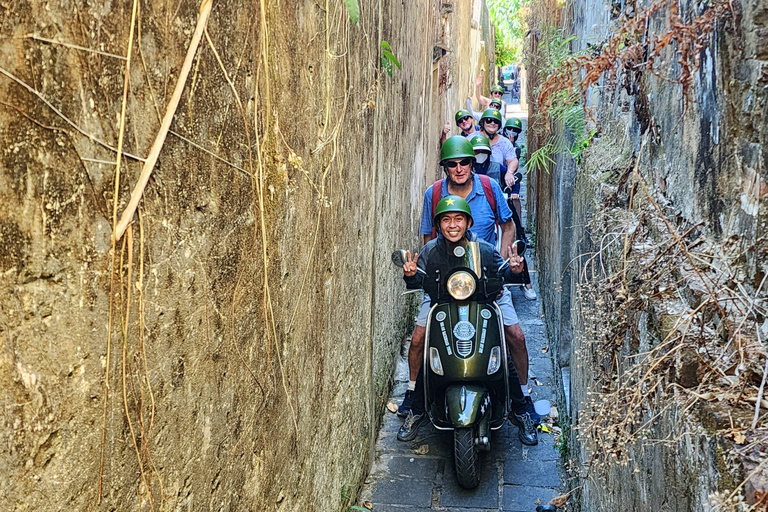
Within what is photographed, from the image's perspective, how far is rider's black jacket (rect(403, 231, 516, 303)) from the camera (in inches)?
176

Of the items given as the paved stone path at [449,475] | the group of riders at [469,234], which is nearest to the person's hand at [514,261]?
the group of riders at [469,234]

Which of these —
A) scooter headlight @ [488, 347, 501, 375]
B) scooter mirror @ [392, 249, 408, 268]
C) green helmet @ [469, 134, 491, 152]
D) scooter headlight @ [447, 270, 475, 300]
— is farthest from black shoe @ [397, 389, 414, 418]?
green helmet @ [469, 134, 491, 152]

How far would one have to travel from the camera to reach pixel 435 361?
4.55 meters

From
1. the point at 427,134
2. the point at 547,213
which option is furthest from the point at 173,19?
the point at 427,134

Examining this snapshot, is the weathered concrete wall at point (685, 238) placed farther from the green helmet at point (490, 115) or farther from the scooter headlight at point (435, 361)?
the green helmet at point (490, 115)

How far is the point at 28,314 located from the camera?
3.85ft

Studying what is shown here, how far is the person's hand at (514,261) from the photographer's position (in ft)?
13.7

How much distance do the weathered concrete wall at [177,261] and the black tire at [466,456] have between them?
1005mm

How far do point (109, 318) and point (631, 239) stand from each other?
1.72m

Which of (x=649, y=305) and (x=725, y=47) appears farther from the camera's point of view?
(x=649, y=305)

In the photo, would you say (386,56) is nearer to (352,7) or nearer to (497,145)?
(352,7)

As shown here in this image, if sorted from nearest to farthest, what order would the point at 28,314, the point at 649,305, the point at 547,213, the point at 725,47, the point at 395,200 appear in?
the point at 28,314 → the point at 725,47 → the point at 649,305 → the point at 395,200 → the point at 547,213

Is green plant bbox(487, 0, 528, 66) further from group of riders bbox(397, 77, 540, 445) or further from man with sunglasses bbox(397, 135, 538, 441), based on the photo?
man with sunglasses bbox(397, 135, 538, 441)

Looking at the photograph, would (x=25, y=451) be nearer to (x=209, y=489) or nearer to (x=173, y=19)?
(x=209, y=489)
